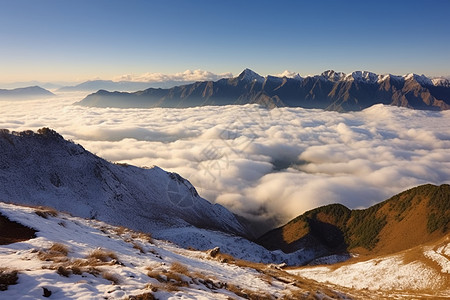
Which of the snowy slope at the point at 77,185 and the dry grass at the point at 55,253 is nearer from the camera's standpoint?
the dry grass at the point at 55,253

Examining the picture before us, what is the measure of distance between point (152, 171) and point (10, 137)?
77.9m

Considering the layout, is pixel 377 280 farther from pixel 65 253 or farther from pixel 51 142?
pixel 51 142

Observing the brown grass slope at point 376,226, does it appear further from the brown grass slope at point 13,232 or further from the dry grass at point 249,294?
the brown grass slope at point 13,232

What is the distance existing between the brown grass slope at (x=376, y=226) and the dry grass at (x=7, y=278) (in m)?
134

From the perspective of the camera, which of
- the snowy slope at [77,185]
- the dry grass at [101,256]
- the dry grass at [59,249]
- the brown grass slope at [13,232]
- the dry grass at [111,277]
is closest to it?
the dry grass at [111,277]

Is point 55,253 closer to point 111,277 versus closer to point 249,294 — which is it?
point 111,277

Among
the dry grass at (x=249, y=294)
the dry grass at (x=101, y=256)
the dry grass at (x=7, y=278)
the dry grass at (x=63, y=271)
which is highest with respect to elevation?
the dry grass at (x=7, y=278)

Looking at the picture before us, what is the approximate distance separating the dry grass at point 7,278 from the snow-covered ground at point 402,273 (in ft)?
179

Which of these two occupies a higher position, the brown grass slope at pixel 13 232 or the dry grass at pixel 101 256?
the brown grass slope at pixel 13 232

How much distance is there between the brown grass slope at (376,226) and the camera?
114 m

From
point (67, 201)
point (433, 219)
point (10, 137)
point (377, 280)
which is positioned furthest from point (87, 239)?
point (433, 219)

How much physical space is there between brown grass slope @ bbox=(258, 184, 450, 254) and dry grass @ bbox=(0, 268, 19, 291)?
134 metres

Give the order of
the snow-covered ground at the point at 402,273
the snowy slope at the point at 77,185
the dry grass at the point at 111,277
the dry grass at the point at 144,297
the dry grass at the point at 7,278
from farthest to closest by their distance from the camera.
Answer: the snowy slope at the point at 77,185 < the snow-covered ground at the point at 402,273 < the dry grass at the point at 111,277 < the dry grass at the point at 144,297 < the dry grass at the point at 7,278

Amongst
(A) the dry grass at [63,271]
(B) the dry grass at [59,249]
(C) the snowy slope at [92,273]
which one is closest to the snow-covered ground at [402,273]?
(C) the snowy slope at [92,273]
